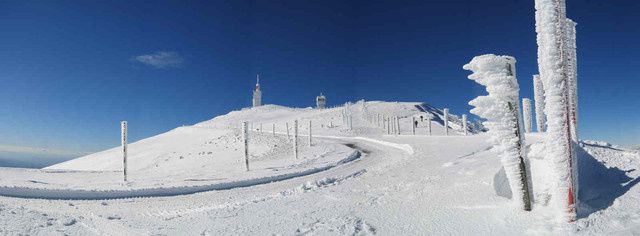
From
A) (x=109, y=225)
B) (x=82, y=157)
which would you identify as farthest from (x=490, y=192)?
(x=82, y=157)

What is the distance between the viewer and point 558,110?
4.97 meters

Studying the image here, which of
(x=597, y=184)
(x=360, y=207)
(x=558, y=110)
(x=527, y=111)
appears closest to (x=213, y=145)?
(x=527, y=111)

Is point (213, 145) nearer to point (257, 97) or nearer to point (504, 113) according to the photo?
point (504, 113)

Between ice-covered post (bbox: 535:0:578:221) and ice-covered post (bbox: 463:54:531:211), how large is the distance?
0.43 m

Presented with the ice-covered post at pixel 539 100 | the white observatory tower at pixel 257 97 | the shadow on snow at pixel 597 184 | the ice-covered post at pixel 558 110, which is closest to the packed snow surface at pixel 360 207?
A: the shadow on snow at pixel 597 184

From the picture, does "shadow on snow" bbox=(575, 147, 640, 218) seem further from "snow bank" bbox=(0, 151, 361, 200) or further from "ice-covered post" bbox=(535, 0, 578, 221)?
"snow bank" bbox=(0, 151, 361, 200)

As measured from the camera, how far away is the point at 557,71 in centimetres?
500

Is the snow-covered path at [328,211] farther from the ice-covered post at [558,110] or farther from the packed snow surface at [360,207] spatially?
the ice-covered post at [558,110]

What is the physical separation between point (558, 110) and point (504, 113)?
68 centimetres

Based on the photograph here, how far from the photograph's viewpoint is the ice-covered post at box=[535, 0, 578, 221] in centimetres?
494

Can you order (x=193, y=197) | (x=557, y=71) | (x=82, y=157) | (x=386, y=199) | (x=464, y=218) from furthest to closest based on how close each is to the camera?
(x=82, y=157) < (x=193, y=197) < (x=386, y=199) < (x=464, y=218) < (x=557, y=71)

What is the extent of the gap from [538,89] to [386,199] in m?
11.0

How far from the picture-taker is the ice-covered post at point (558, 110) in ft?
16.2

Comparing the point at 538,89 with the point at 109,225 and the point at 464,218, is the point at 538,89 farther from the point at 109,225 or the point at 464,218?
the point at 109,225
